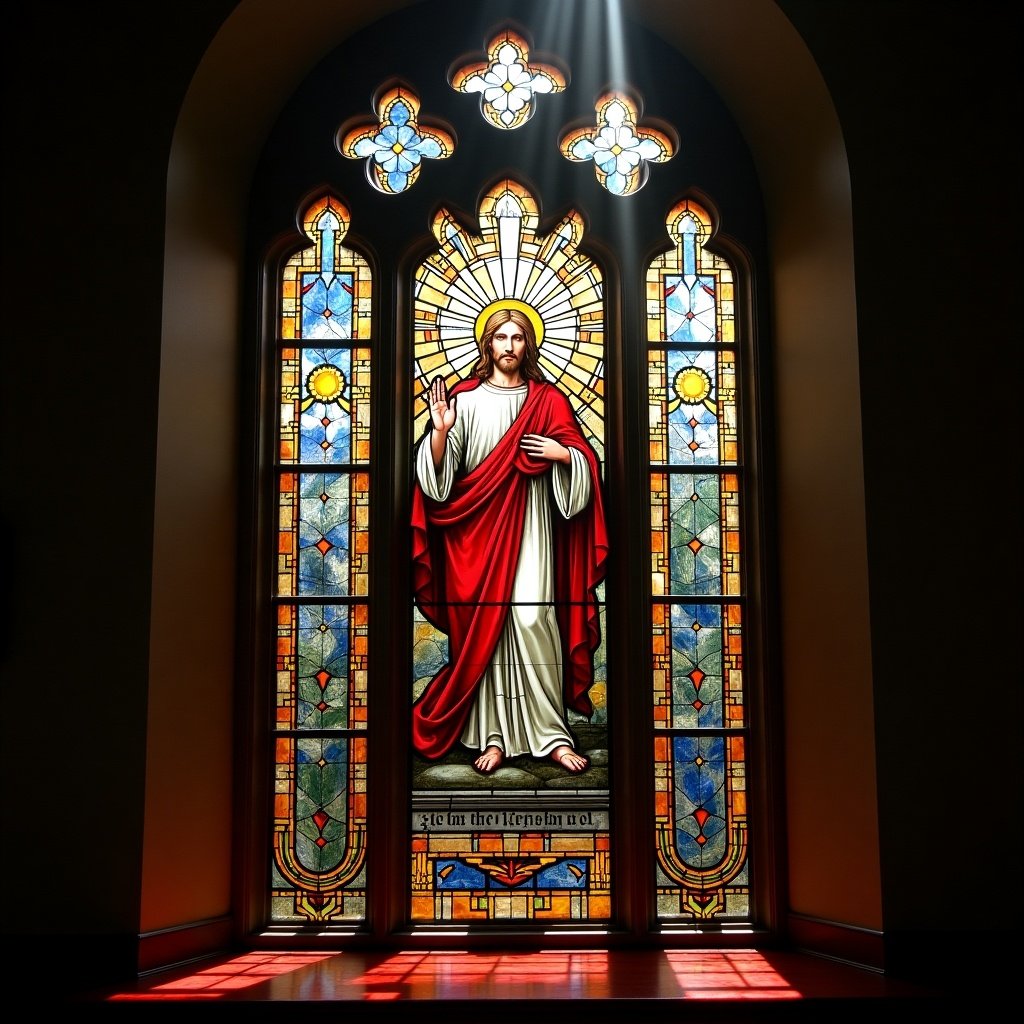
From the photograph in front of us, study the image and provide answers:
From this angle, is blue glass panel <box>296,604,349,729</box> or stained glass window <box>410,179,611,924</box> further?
blue glass panel <box>296,604,349,729</box>

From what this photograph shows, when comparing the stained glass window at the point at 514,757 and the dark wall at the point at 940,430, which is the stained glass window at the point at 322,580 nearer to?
the stained glass window at the point at 514,757

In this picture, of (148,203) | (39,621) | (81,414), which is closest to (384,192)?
(148,203)

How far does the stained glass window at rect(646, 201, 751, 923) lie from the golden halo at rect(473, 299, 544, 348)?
0.43 meters

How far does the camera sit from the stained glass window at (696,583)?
4.88m

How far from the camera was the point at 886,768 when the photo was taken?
4188 mm

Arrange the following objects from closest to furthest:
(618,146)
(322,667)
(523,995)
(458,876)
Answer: (523,995), (458,876), (322,667), (618,146)

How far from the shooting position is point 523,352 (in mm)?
5227

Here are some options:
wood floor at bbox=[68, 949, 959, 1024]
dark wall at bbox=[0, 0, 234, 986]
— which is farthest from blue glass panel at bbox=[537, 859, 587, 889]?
dark wall at bbox=[0, 0, 234, 986]

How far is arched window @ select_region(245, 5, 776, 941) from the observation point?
4.87 meters

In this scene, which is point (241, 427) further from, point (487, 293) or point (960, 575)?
point (960, 575)

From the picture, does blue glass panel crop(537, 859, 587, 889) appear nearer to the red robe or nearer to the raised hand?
the red robe

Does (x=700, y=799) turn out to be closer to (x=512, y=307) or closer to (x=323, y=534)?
(x=323, y=534)

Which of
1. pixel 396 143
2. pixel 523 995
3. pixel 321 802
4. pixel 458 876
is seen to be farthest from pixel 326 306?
pixel 523 995

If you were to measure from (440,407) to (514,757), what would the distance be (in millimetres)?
1349
